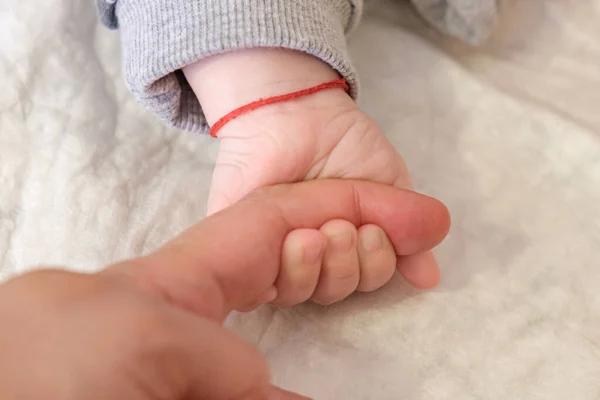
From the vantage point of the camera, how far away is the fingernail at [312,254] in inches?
17.7

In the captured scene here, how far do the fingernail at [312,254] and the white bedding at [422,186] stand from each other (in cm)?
7

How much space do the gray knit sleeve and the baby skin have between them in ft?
0.06

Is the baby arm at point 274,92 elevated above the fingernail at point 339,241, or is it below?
above

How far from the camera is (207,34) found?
1.75 feet

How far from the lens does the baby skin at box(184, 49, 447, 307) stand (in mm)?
466

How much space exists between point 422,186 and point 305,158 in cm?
15

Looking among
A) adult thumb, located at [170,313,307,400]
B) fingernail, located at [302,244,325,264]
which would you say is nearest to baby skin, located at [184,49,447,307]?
fingernail, located at [302,244,325,264]

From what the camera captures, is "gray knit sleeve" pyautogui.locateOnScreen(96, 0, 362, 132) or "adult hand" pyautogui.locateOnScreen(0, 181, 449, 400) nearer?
"adult hand" pyautogui.locateOnScreen(0, 181, 449, 400)

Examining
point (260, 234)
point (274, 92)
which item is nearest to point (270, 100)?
point (274, 92)

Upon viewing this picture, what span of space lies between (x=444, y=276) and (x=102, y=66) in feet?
1.48

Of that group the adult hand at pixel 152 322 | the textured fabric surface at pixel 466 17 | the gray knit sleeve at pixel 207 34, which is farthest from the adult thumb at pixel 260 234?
the textured fabric surface at pixel 466 17

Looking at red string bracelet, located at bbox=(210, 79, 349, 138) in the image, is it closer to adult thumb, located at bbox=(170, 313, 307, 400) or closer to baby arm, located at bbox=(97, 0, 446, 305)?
baby arm, located at bbox=(97, 0, 446, 305)

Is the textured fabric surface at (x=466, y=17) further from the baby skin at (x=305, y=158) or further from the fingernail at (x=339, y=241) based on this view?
the fingernail at (x=339, y=241)

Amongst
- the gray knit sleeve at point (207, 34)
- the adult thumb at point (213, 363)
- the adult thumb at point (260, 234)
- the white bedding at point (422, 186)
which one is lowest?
the white bedding at point (422, 186)
